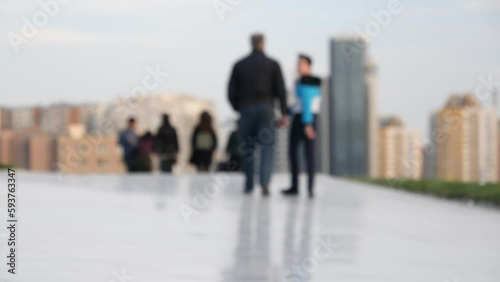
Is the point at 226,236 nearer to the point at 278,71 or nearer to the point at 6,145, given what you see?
the point at 278,71

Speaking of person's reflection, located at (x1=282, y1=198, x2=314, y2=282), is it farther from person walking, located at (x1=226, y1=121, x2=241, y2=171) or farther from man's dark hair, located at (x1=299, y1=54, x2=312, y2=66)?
person walking, located at (x1=226, y1=121, x2=241, y2=171)

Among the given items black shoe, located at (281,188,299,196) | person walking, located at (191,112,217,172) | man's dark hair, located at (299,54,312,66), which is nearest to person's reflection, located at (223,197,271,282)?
black shoe, located at (281,188,299,196)

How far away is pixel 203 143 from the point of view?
841 inches

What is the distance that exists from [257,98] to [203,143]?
22.4ft

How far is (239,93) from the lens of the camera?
14820 millimetres

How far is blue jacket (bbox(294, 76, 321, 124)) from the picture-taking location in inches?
578

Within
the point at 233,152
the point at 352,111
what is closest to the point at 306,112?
the point at 233,152

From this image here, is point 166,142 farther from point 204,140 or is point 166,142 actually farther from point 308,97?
point 308,97

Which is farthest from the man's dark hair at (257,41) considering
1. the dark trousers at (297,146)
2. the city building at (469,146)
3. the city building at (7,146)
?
the city building at (7,146)

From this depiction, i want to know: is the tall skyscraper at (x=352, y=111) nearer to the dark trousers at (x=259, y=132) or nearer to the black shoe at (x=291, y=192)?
the black shoe at (x=291, y=192)

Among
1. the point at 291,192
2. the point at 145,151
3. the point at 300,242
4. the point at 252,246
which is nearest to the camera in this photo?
the point at 252,246

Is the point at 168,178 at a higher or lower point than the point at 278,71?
lower

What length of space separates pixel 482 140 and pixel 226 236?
13490cm

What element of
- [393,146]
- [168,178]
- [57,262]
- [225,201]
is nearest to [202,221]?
[225,201]
